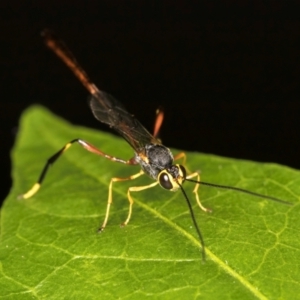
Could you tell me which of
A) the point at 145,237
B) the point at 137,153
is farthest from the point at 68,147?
the point at 145,237

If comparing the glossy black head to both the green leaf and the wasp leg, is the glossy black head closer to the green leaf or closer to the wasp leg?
the green leaf

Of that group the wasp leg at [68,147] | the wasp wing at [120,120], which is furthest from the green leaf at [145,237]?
the wasp wing at [120,120]

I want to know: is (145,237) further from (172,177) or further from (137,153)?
(137,153)

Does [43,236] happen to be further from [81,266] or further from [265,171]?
[265,171]

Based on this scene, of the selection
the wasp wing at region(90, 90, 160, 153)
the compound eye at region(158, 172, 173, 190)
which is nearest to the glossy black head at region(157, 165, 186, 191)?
the compound eye at region(158, 172, 173, 190)

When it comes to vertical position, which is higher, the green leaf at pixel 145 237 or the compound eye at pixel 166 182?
the compound eye at pixel 166 182

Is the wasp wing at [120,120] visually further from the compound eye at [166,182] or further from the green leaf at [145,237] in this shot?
the compound eye at [166,182]
